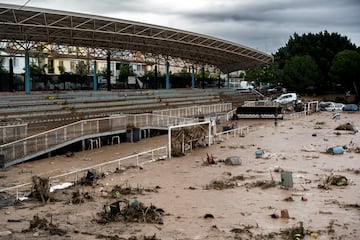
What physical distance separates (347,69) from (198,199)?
204ft

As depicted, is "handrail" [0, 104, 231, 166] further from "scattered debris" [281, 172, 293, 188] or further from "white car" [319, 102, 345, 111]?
"white car" [319, 102, 345, 111]

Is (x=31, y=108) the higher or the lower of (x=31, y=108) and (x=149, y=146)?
the higher

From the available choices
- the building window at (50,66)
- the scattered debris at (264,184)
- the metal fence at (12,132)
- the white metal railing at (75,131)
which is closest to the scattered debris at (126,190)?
the scattered debris at (264,184)

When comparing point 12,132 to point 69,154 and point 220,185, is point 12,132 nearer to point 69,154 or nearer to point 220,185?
point 69,154

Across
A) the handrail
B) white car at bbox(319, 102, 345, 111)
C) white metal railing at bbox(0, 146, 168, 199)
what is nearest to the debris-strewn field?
white metal railing at bbox(0, 146, 168, 199)

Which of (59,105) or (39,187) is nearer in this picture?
(39,187)

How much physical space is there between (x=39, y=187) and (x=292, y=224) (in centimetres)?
842

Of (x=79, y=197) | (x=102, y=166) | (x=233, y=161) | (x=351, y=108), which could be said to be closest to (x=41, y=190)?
(x=79, y=197)

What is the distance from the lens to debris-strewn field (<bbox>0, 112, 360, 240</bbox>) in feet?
40.4

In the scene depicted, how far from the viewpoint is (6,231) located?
12.1 meters

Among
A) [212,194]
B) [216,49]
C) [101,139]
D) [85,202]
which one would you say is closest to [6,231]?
[85,202]

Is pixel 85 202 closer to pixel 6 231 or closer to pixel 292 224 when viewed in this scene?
pixel 6 231

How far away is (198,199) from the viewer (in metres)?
15.7

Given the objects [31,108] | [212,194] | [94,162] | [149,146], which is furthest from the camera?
[31,108]
